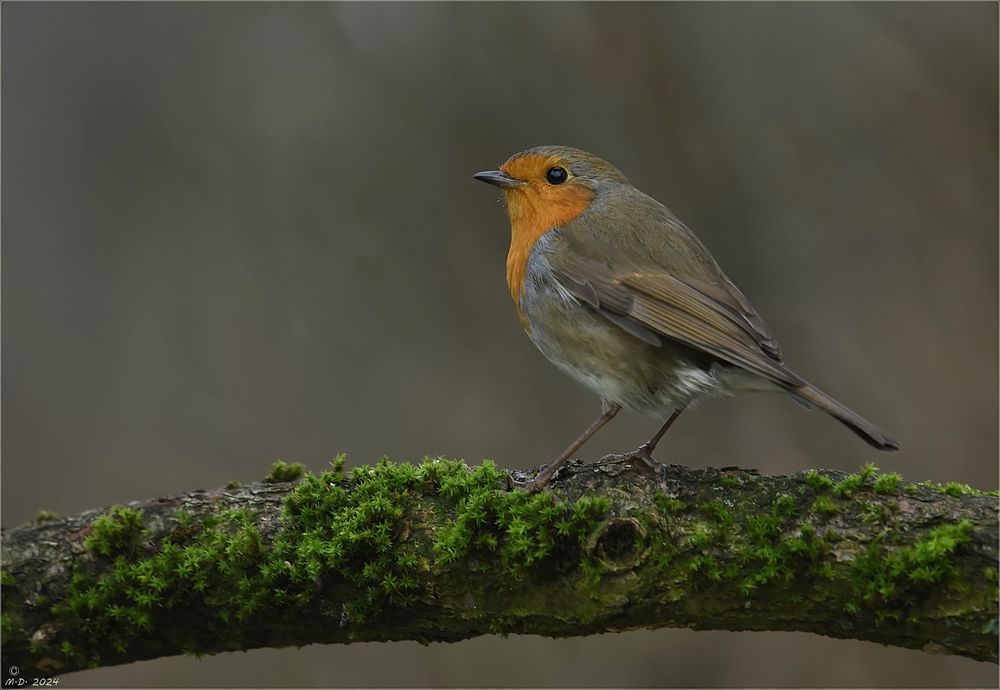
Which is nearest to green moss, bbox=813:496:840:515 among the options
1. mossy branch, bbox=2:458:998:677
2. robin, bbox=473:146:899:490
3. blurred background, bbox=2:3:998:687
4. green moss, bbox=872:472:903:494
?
mossy branch, bbox=2:458:998:677

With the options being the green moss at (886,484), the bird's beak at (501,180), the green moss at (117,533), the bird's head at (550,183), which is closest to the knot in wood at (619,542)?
the green moss at (886,484)

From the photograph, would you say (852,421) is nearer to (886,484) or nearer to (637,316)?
(886,484)

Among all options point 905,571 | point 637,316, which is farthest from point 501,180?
point 905,571

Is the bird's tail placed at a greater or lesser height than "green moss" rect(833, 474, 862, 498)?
greater

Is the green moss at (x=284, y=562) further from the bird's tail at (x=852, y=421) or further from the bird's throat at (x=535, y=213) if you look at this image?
the bird's throat at (x=535, y=213)

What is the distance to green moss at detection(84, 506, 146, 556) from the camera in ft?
9.14

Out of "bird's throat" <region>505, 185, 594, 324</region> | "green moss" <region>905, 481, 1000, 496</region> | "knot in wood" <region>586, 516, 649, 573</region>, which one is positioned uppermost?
"bird's throat" <region>505, 185, 594, 324</region>

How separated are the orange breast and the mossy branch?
53.2 inches

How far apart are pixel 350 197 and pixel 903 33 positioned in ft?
11.6

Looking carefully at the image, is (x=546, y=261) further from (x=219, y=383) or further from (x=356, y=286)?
(x=219, y=383)

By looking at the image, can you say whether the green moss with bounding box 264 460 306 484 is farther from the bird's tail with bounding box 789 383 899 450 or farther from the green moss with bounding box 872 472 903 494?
the green moss with bounding box 872 472 903 494

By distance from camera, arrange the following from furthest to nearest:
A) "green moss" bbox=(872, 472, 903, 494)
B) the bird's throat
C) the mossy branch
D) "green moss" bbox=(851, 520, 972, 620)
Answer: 1. the bird's throat
2. "green moss" bbox=(872, 472, 903, 494)
3. the mossy branch
4. "green moss" bbox=(851, 520, 972, 620)

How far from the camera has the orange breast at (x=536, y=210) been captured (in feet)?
13.2

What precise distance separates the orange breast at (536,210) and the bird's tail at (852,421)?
1.31m
